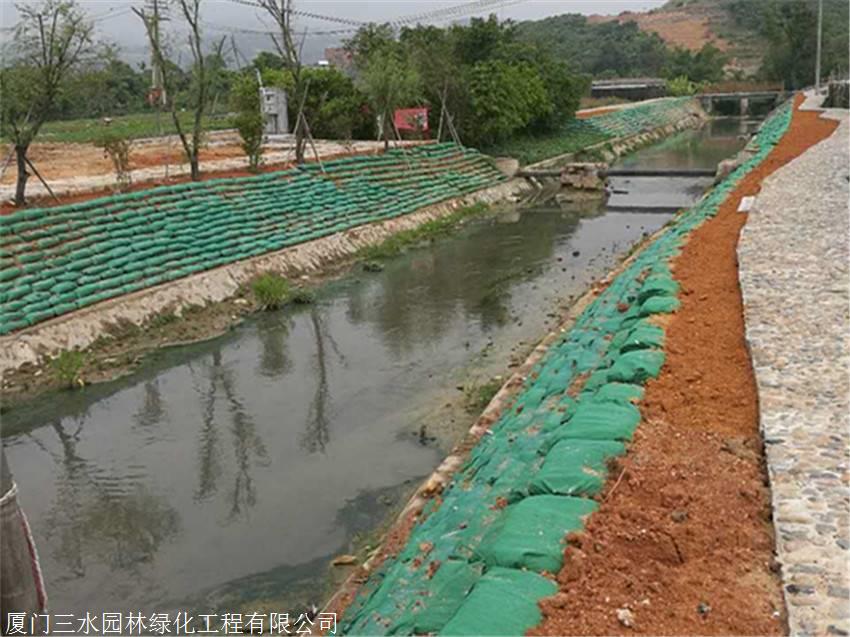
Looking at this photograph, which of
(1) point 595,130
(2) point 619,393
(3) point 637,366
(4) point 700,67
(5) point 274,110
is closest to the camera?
(2) point 619,393

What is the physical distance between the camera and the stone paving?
4219 mm

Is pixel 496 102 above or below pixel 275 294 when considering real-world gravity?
above

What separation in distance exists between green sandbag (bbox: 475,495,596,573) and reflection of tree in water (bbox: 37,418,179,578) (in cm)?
409

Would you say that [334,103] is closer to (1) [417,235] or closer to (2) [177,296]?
(1) [417,235]

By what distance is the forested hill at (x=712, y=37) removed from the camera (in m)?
72.0

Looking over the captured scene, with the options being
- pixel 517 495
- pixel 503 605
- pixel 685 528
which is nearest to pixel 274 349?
pixel 517 495

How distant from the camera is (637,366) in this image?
287 inches

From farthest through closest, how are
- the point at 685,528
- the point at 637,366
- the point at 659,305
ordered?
the point at 659,305, the point at 637,366, the point at 685,528

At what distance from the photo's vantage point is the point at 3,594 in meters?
4.89

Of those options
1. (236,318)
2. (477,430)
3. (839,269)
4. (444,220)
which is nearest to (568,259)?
(444,220)

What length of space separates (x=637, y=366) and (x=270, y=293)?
31.6ft

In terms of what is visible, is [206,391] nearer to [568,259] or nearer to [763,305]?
[763,305]

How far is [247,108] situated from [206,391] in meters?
23.0

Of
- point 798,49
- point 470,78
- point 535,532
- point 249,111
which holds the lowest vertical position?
point 535,532
